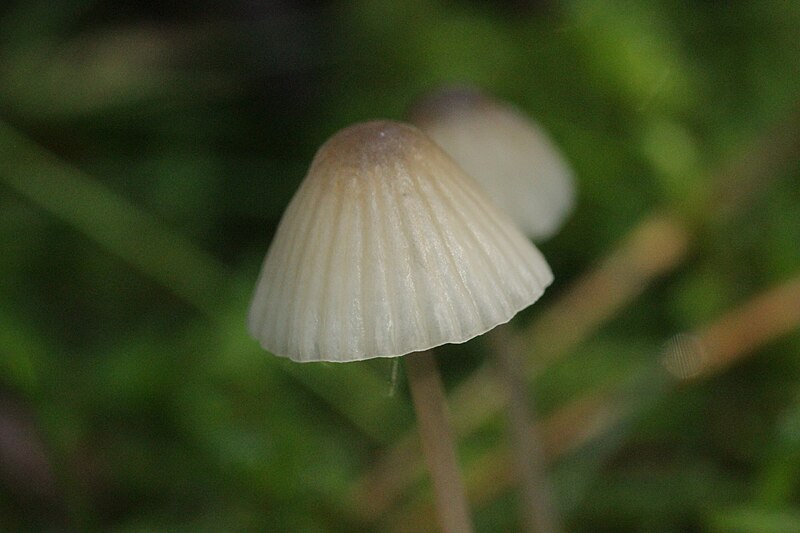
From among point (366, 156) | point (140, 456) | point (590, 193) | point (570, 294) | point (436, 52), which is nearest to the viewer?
point (366, 156)

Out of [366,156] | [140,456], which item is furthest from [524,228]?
[140,456]

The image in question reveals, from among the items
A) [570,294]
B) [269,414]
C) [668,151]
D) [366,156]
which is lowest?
[366,156]

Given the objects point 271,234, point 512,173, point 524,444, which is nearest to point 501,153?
point 512,173

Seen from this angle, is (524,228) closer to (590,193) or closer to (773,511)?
(773,511)

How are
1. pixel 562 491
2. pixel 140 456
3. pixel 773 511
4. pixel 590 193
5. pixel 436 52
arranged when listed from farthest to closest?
pixel 436 52 → pixel 590 193 → pixel 140 456 → pixel 562 491 → pixel 773 511

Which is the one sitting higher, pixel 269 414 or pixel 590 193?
pixel 590 193

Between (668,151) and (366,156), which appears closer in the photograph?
(366,156)

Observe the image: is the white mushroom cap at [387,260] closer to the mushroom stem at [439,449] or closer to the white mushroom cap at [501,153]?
the mushroom stem at [439,449]

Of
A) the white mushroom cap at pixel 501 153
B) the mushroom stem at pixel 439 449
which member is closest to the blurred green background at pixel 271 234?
the mushroom stem at pixel 439 449
